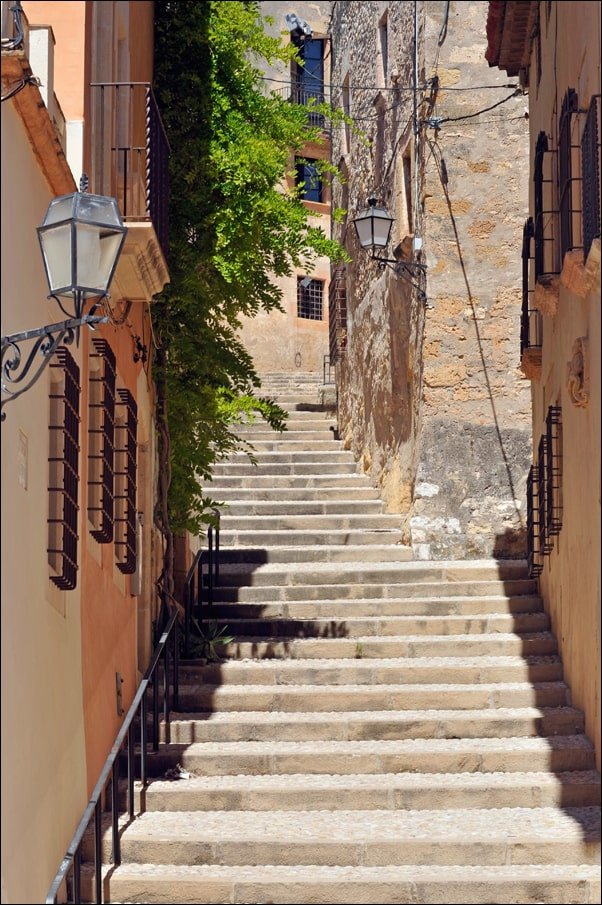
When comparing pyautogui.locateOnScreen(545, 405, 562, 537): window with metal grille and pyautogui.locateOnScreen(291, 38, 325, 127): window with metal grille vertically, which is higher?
pyautogui.locateOnScreen(291, 38, 325, 127): window with metal grille

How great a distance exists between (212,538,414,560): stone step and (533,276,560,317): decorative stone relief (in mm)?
4476

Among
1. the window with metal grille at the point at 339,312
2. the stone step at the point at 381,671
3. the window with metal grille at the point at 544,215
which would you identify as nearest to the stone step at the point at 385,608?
the stone step at the point at 381,671

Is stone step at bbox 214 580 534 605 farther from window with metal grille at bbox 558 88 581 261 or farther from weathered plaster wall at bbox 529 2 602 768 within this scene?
window with metal grille at bbox 558 88 581 261

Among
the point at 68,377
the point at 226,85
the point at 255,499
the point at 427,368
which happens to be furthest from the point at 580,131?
the point at 255,499

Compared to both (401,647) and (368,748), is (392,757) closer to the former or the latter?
(368,748)

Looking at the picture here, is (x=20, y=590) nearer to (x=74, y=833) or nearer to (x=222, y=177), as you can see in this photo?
(x=74, y=833)

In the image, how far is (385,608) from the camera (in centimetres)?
1456

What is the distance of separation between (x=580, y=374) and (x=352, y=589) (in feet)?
15.4

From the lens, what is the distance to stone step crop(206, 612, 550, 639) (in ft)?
45.9

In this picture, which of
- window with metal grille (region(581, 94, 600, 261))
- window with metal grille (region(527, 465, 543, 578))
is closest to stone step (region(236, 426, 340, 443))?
window with metal grille (region(527, 465, 543, 578))

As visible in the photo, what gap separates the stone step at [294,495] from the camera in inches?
734

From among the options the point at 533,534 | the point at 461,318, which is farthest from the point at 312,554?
the point at 461,318

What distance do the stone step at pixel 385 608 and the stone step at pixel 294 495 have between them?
3.69 metres

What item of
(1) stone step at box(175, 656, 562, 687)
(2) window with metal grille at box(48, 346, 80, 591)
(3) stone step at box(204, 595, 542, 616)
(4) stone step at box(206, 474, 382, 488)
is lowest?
(1) stone step at box(175, 656, 562, 687)
